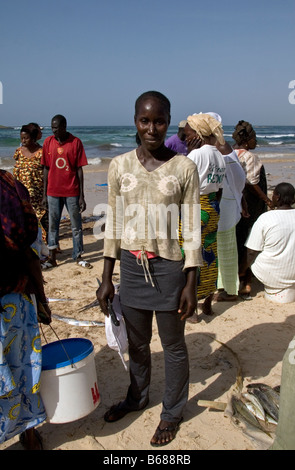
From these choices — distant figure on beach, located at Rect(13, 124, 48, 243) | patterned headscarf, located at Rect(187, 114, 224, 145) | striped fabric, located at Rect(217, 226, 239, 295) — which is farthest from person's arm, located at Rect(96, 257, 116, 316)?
distant figure on beach, located at Rect(13, 124, 48, 243)

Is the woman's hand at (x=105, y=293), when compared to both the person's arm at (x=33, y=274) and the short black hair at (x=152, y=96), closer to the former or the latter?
the person's arm at (x=33, y=274)

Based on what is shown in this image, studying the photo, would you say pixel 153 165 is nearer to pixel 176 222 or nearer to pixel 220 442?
pixel 176 222

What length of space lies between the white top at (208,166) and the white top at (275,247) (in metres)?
0.92

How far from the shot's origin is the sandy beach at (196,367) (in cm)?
254

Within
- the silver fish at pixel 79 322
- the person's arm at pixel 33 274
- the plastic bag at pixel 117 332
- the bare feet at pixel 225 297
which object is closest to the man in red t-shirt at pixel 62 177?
the silver fish at pixel 79 322

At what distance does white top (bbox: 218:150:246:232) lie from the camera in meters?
4.20

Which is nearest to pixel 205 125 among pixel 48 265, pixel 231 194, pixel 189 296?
pixel 231 194

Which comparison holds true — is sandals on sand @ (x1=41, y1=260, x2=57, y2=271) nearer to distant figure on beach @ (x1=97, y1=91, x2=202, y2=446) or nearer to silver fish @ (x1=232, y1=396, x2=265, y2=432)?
distant figure on beach @ (x1=97, y1=91, x2=202, y2=446)

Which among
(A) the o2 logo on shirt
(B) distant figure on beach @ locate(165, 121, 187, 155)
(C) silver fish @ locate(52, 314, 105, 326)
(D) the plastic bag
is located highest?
(B) distant figure on beach @ locate(165, 121, 187, 155)

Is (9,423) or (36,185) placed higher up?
(36,185)

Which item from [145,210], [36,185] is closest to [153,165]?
[145,210]

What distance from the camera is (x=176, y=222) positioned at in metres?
2.34

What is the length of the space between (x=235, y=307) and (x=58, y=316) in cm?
187

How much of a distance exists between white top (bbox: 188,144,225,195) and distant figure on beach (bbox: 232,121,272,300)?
49.3 inches
